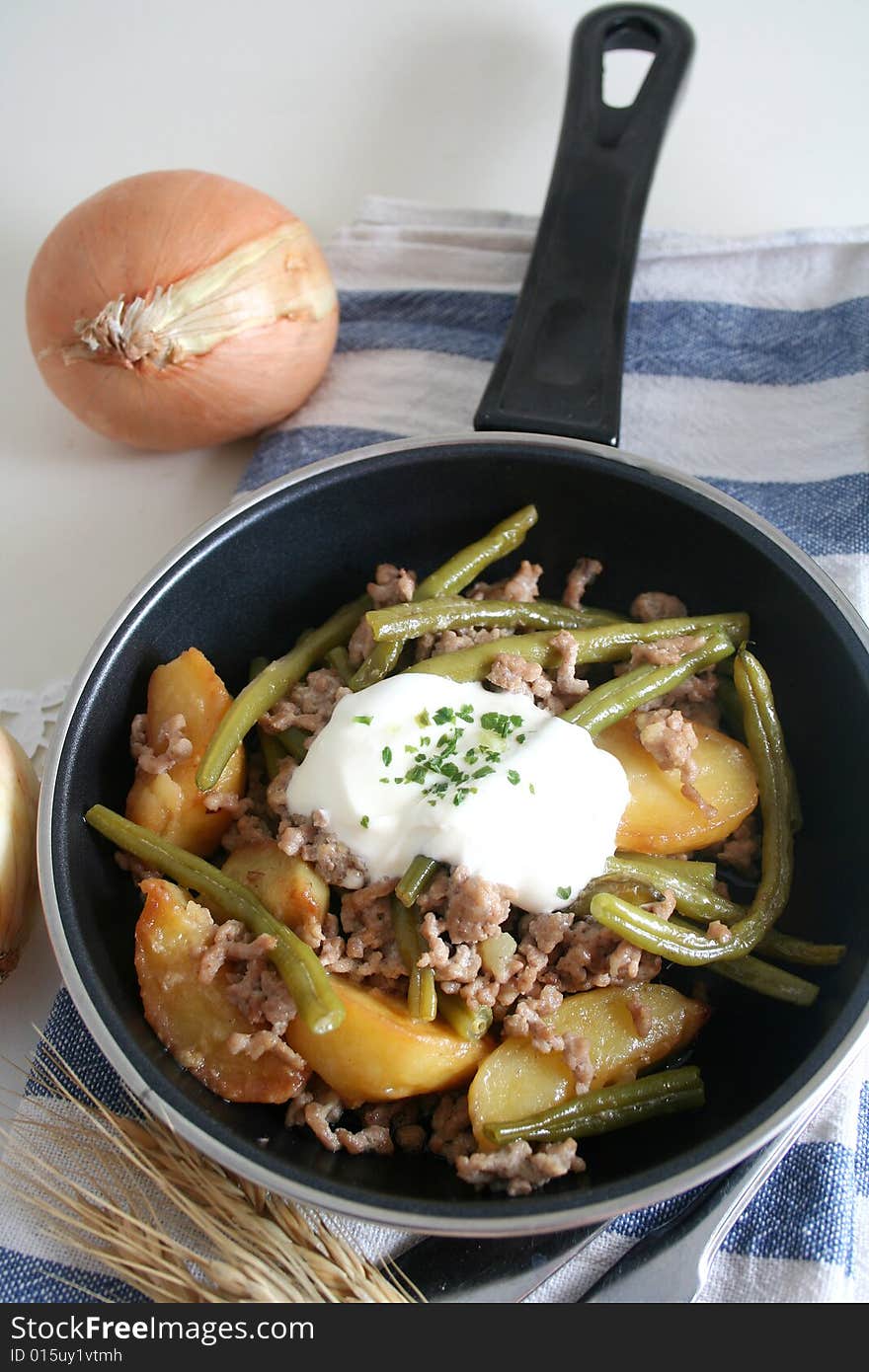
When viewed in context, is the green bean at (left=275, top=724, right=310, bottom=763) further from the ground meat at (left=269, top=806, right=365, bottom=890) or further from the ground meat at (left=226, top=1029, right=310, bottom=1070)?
the ground meat at (left=226, top=1029, right=310, bottom=1070)

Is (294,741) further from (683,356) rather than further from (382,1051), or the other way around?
(683,356)

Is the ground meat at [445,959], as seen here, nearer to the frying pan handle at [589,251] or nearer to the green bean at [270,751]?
the green bean at [270,751]

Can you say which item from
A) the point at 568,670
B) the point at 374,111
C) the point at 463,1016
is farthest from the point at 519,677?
the point at 374,111

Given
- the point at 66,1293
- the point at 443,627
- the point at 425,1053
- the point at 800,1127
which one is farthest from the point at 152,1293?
the point at 443,627

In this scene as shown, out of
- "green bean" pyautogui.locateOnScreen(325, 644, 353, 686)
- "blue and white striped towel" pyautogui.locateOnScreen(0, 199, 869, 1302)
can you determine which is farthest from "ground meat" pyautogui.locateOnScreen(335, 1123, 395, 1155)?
"blue and white striped towel" pyautogui.locateOnScreen(0, 199, 869, 1302)

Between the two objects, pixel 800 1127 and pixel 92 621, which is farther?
pixel 92 621

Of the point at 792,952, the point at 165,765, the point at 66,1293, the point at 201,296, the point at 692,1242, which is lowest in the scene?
the point at 66,1293

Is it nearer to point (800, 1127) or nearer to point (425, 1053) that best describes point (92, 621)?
point (425, 1053)
